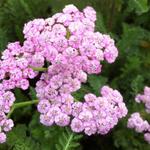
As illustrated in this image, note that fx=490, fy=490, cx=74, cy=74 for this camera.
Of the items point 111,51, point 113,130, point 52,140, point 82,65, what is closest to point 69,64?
point 82,65

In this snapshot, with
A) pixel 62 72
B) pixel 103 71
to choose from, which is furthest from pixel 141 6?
pixel 62 72

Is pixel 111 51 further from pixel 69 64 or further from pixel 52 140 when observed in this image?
pixel 52 140

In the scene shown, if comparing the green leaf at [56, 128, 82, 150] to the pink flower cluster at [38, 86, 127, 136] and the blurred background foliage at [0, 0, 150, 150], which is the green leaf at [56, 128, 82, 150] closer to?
the blurred background foliage at [0, 0, 150, 150]

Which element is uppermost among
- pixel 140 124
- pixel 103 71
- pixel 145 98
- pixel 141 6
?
pixel 141 6

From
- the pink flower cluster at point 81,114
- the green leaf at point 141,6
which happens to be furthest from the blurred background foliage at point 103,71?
the pink flower cluster at point 81,114

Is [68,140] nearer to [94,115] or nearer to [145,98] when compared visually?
[94,115]

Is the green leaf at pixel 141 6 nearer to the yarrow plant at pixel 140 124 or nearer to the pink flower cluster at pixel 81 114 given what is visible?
the yarrow plant at pixel 140 124
